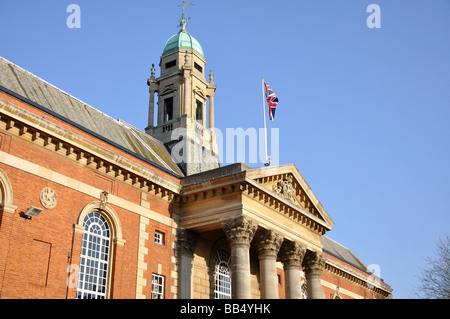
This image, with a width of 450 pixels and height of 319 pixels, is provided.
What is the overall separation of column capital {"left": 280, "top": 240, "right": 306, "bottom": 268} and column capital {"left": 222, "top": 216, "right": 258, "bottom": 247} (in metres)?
4.61

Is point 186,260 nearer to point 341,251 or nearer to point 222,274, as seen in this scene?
point 222,274

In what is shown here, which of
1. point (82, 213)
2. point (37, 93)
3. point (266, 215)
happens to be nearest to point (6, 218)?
point (82, 213)

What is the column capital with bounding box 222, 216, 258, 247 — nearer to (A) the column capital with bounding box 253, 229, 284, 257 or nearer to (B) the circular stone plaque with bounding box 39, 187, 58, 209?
(A) the column capital with bounding box 253, 229, 284, 257

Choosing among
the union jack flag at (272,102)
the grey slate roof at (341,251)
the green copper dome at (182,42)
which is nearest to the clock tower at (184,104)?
the green copper dome at (182,42)

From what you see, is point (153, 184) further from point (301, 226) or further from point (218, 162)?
point (218, 162)

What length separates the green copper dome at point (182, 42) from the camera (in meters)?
38.7

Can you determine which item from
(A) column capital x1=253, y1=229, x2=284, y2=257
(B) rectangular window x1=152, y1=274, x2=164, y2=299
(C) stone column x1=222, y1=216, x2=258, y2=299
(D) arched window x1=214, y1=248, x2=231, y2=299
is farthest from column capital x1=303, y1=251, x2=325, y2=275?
(B) rectangular window x1=152, y1=274, x2=164, y2=299

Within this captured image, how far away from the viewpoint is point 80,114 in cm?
2597

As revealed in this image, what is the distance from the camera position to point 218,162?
36.4 metres

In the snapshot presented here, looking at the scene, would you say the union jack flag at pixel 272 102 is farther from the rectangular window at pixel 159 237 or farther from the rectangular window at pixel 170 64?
the rectangular window at pixel 159 237

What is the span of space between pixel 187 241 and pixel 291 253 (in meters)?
6.34

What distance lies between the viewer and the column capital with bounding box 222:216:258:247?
24.3 m
